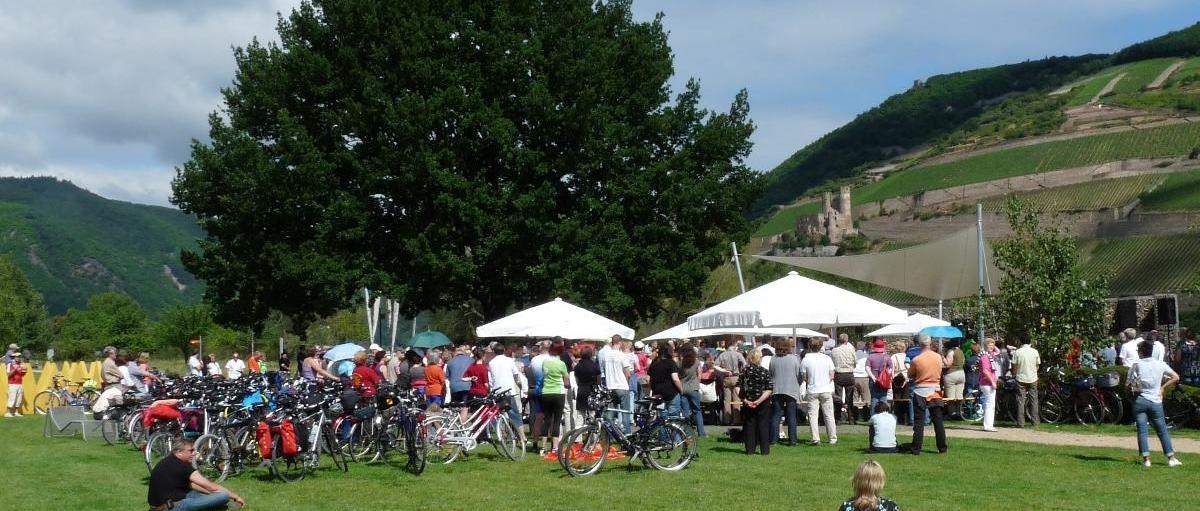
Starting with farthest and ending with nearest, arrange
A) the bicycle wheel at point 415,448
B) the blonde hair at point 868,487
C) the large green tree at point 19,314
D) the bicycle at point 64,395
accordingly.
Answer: the large green tree at point 19,314
the bicycle at point 64,395
the bicycle wheel at point 415,448
the blonde hair at point 868,487

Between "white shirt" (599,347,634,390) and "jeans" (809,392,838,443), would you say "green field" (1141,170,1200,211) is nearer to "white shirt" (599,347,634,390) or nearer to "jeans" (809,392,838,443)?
"jeans" (809,392,838,443)

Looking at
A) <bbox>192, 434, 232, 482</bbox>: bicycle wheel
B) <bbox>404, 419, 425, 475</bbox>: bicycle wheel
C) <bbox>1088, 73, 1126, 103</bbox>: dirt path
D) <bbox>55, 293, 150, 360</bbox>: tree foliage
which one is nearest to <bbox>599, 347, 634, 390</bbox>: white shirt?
<bbox>404, 419, 425, 475</bbox>: bicycle wheel

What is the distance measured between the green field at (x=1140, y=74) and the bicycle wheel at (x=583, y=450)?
171 metres

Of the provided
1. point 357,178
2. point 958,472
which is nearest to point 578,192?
point 357,178

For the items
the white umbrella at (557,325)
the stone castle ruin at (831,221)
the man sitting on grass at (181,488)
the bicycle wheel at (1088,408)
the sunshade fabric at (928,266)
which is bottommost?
the man sitting on grass at (181,488)

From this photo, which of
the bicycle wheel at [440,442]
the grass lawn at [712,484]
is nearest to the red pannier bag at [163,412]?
the grass lawn at [712,484]

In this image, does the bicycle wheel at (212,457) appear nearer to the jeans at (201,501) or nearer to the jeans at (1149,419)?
the jeans at (201,501)

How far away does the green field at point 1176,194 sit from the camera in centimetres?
8744

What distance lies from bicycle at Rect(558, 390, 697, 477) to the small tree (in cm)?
999

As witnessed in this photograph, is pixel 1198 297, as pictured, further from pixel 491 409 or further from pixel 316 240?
pixel 491 409

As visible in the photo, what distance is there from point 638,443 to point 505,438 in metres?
2.29

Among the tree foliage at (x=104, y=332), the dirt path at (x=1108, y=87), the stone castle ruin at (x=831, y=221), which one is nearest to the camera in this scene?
the tree foliage at (x=104, y=332)

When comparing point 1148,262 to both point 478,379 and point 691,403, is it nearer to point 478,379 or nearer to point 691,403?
point 691,403

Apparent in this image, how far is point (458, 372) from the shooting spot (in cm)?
1753
